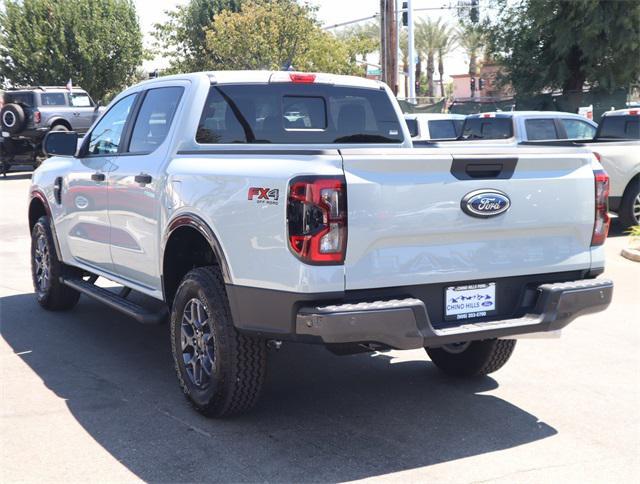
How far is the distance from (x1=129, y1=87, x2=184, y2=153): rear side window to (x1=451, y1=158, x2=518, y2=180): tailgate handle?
2205 millimetres

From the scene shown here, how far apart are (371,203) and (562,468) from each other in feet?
5.45

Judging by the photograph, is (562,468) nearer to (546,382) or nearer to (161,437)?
(546,382)

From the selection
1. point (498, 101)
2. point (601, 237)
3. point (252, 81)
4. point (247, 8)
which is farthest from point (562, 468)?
point (247, 8)

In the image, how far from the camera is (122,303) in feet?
19.9

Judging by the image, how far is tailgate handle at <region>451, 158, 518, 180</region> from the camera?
4.47 metres

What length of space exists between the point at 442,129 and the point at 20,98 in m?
15.1

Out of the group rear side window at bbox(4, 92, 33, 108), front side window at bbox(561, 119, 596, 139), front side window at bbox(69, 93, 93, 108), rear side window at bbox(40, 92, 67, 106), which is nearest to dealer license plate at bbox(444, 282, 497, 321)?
front side window at bbox(561, 119, 596, 139)

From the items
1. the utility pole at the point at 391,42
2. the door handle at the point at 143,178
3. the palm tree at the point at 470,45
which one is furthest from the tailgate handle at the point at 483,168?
the palm tree at the point at 470,45

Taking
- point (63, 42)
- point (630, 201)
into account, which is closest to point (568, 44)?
point (630, 201)

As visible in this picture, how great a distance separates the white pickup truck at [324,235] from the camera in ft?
13.8

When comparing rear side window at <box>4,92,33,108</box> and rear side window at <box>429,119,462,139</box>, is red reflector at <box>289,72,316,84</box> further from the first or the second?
rear side window at <box>4,92,33,108</box>

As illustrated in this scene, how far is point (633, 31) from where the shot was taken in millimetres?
30312

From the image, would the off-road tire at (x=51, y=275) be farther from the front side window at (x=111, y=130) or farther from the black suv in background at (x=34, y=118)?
the black suv in background at (x=34, y=118)

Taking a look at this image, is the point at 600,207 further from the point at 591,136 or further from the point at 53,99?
the point at 53,99
